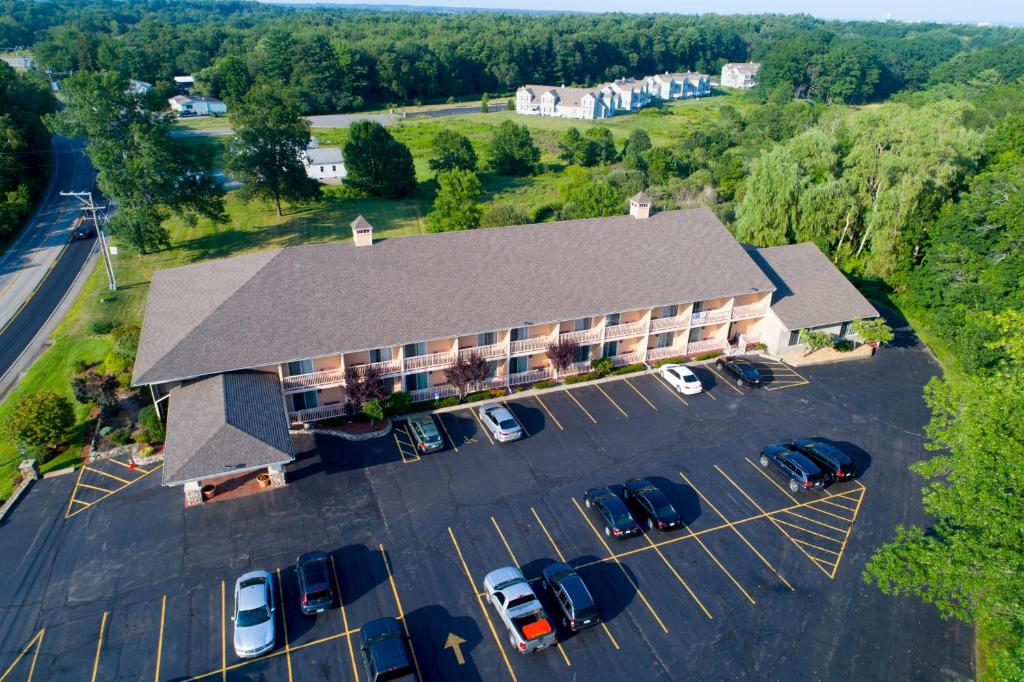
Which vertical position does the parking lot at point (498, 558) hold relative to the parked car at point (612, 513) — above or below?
below

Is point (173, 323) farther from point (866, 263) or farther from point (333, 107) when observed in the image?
point (333, 107)

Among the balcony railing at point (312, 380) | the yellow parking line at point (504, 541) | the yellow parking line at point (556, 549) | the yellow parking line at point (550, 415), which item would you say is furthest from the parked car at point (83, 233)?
the yellow parking line at point (556, 549)

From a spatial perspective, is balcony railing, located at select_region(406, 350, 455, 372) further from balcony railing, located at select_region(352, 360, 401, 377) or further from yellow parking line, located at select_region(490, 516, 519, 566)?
yellow parking line, located at select_region(490, 516, 519, 566)

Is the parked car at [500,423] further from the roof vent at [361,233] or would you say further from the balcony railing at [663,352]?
the roof vent at [361,233]

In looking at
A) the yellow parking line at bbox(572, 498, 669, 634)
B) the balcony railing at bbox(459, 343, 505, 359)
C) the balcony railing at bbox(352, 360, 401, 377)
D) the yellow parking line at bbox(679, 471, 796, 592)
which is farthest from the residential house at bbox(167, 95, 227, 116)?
the yellow parking line at bbox(679, 471, 796, 592)

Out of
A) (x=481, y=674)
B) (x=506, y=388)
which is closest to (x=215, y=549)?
(x=481, y=674)

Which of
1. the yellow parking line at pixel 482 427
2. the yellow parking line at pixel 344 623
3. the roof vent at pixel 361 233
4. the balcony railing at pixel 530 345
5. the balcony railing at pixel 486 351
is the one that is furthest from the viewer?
the roof vent at pixel 361 233
